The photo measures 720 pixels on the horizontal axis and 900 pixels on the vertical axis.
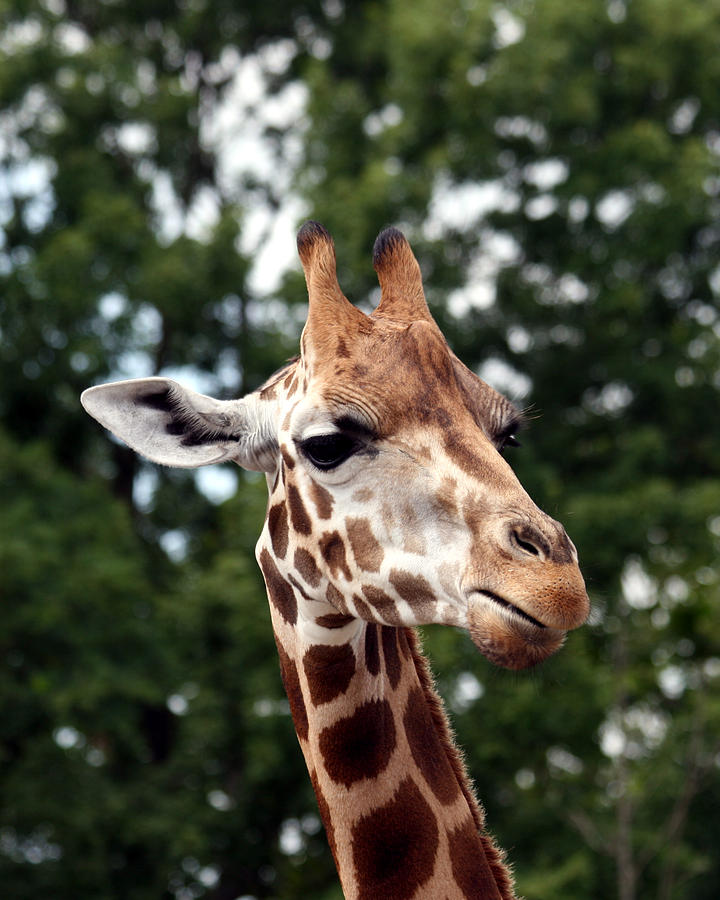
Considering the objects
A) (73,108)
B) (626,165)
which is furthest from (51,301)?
(626,165)

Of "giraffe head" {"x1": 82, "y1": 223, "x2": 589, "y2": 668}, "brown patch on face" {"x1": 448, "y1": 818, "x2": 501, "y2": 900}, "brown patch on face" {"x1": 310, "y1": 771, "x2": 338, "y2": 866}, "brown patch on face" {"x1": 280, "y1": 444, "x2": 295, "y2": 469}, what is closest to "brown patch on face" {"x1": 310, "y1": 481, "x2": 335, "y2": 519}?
"giraffe head" {"x1": 82, "y1": 223, "x2": 589, "y2": 668}

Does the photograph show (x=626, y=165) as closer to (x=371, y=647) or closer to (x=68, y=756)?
(x=68, y=756)

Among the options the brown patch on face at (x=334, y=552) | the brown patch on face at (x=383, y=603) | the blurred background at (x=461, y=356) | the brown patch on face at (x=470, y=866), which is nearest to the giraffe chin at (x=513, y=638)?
the brown patch on face at (x=383, y=603)

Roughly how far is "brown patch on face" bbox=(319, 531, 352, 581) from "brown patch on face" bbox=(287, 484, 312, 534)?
0.25ft

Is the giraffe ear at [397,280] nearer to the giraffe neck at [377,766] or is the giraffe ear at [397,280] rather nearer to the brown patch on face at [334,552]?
the brown patch on face at [334,552]

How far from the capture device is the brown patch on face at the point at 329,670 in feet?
10.8

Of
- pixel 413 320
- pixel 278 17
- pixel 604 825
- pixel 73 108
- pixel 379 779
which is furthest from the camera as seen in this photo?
pixel 278 17

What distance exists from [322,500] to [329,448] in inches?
6.9

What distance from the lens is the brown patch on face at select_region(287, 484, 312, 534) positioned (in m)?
3.31

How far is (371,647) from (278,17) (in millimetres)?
17273

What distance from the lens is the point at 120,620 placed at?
12562 mm

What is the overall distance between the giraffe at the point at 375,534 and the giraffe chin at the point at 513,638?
2 centimetres

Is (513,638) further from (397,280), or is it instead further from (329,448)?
(397,280)

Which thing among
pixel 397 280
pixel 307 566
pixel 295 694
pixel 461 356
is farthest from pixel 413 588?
pixel 461 356
